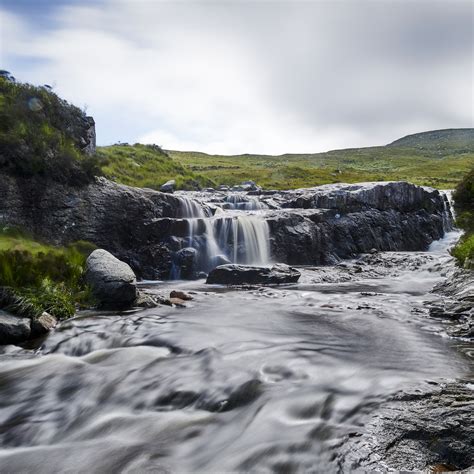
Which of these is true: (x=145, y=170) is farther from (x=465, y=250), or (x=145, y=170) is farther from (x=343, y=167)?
(x=343, y=167)

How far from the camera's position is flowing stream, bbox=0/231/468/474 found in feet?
18.7

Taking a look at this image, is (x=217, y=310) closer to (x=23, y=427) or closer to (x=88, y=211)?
(x=23, y=427)

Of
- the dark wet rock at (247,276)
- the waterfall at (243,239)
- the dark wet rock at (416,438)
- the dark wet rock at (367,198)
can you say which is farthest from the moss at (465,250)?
the dark wet rock at (367,198)

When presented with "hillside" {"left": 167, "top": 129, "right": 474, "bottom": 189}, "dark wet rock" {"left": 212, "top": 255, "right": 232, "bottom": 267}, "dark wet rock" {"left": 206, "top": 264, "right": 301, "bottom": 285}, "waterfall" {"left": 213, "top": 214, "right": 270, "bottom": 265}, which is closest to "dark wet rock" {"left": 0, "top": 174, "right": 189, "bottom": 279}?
"dark wet rock" {"left": 212, "top": 255, "right": 232, "bottom": 267}

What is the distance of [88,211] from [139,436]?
1659 centimetres

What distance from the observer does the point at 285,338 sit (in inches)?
421

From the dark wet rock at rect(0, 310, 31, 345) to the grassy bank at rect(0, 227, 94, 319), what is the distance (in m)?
0.48

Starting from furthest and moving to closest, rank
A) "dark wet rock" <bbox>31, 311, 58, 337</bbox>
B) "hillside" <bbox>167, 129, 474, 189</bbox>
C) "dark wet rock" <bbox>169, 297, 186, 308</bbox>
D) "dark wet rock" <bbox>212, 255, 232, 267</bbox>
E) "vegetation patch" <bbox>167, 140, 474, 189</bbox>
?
"hillside" <bbox>167, 129, 474, 189</bbox> < "vegetation patch" <bbox>167, 140, 474, 189</bbox> < "dark wet rock" <bbox>212, 255, 232, 267</bbox> < "dark wet rock" <bbox>169, 297, 186, 308</bbox> < "dark wet rock" <bbox>31, 311, 58, 337</bbox>

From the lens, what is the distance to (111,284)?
46.0ft

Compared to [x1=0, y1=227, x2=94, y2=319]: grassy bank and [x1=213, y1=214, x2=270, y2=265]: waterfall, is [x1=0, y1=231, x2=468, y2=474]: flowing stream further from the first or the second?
[x1=213, y1=214, x2=270, y2=265]: waterfall

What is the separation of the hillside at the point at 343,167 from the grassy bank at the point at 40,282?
47265 millimetres

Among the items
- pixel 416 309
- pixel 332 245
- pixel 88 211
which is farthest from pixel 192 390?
pixel 332 245

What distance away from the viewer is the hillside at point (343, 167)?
73.9m

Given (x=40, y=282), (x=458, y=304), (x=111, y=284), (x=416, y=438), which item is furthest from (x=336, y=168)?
(x=416, y=438)
